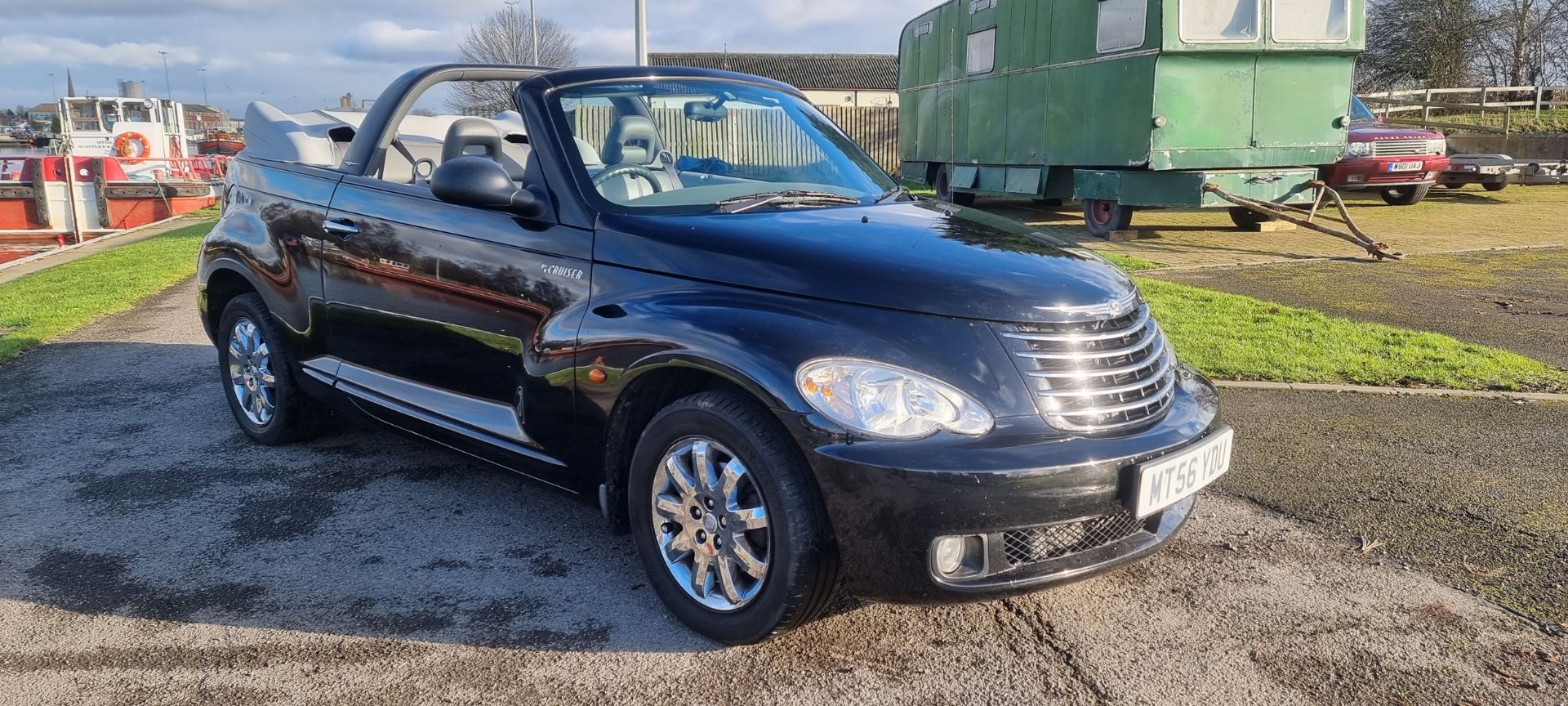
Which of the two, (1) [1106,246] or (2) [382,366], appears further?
(1) [1106,246]

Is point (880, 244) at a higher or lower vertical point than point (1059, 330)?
higher

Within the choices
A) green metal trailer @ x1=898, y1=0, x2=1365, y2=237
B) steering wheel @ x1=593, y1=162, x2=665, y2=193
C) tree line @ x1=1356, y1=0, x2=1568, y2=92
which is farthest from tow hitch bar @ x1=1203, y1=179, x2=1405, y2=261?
tree line @ x1=1356, y1=0, x2=1568, y2=92

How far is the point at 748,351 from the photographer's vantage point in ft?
9.80

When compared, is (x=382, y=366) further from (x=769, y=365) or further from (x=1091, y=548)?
(x=1091, y=548)

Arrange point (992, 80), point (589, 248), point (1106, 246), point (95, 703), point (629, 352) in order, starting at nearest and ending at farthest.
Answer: point (95, 703) → point (629, 352) → point (589, 248) → point (1106, 246) → point (992, 80)

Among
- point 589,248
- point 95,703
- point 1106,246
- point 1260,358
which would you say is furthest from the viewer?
point 1106,246

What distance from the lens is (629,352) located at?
3.31 meters

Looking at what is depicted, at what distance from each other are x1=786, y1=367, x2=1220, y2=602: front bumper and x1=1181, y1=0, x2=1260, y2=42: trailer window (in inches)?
405

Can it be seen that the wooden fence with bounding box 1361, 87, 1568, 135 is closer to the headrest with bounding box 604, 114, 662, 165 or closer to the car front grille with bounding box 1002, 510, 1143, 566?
the headrest with bounding box 604, 114, 662, 165

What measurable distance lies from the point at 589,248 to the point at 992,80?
13.4 metres

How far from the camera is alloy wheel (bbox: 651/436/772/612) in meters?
3.06

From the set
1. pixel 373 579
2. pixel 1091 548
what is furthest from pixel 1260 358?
pixel 373 579

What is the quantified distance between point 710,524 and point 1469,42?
44.0 meters

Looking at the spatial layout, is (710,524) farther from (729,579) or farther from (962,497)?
(962,497)
